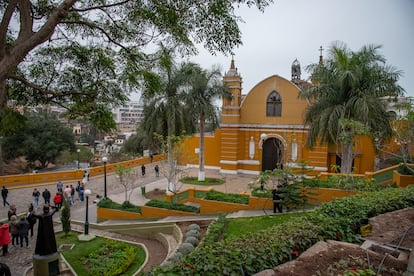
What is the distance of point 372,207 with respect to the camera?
7184 mm

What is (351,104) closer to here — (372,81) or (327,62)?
(372,81)

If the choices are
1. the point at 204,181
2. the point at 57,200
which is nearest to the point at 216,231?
the point at 57,200

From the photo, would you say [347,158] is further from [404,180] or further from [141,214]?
[141,214]

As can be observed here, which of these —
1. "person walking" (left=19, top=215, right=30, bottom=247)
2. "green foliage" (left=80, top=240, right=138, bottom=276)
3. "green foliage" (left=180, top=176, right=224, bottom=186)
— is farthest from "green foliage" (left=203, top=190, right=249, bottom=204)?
"green foliage" (left=180, top=176, right=224, bottom=186)

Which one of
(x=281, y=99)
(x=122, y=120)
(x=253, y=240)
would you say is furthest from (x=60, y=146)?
(x=122, y=120)

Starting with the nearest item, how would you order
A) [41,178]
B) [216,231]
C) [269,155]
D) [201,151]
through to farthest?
[216,231] < [41,178] < [201,151] < [269,155]

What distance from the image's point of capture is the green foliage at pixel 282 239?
4.13 meters

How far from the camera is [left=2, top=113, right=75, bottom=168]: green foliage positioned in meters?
30.7

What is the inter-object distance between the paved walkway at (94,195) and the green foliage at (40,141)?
12563 millimetres

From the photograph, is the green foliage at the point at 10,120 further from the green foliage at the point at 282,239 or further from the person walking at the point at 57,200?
the person walking at the point at 57,200

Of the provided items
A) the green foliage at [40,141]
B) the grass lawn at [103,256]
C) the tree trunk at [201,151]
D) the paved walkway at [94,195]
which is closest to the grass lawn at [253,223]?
the paved walkway at [94,195]

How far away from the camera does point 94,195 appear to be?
729 inches

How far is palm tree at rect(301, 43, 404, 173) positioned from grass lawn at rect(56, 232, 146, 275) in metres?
9.41

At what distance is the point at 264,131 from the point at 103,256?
16.2 m
